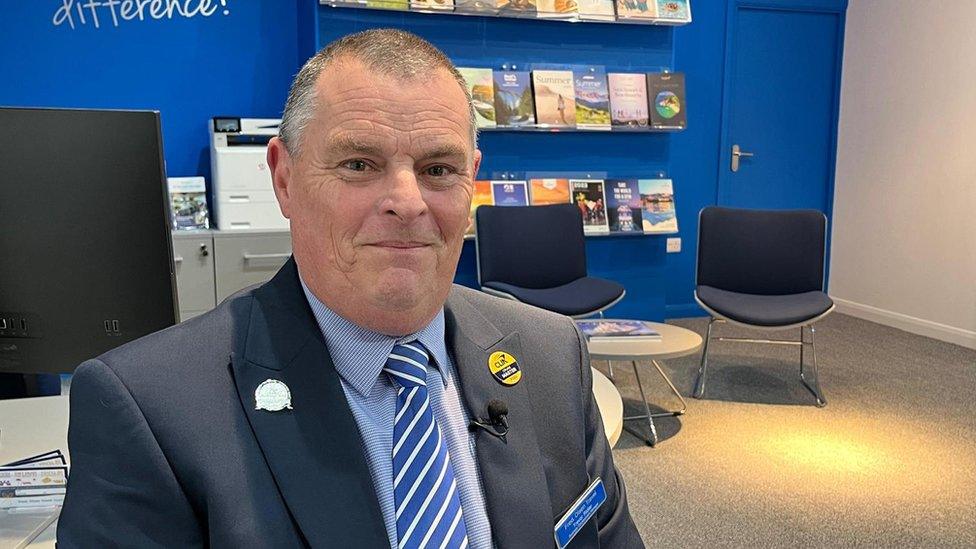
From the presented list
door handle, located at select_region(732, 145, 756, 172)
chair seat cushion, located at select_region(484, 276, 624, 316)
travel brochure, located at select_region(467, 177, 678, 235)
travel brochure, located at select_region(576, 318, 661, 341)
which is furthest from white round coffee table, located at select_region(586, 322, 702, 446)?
door handle, located at select_region(732, 145, 756, 172)

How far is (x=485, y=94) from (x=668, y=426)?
238 centimetres

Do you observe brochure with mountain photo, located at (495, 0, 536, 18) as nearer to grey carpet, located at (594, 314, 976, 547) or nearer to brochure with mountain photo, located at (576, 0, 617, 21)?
brochure with mountain photo, located at (576, 0, 617, 21)

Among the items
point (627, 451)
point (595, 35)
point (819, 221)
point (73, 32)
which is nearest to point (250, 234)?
point (73, 32)

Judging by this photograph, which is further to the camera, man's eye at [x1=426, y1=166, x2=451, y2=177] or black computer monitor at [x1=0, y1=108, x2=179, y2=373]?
black computer monitor at [x1=0, y1=108, x2=179, y2=373]

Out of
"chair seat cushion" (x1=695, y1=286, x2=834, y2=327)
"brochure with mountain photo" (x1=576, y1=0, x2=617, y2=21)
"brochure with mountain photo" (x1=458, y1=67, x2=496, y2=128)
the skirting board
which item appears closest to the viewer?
"chair seat cushion" (x1=695, y1=286, x2=834, y2=327)

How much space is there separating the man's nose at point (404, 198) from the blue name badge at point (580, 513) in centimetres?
47

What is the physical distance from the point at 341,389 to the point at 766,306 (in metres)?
4.04

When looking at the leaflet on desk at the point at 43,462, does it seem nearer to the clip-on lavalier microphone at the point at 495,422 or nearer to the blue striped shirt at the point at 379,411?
the blue striped shirt at the point at 379,411

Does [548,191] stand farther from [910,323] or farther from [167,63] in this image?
[910,323]

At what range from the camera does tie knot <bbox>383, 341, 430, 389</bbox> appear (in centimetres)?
104

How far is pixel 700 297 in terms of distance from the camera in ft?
15.5

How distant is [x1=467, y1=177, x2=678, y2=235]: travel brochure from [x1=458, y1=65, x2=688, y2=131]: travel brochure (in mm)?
388

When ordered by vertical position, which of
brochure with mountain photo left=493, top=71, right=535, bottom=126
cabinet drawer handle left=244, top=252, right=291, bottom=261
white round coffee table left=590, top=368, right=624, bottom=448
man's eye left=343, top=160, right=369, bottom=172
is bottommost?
white round coffee table left=590, top=368, right=624, bottom=448

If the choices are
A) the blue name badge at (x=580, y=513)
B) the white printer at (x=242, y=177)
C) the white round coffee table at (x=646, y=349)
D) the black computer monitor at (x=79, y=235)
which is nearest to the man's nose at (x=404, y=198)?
the blue name badge at (x=580, y=513)
